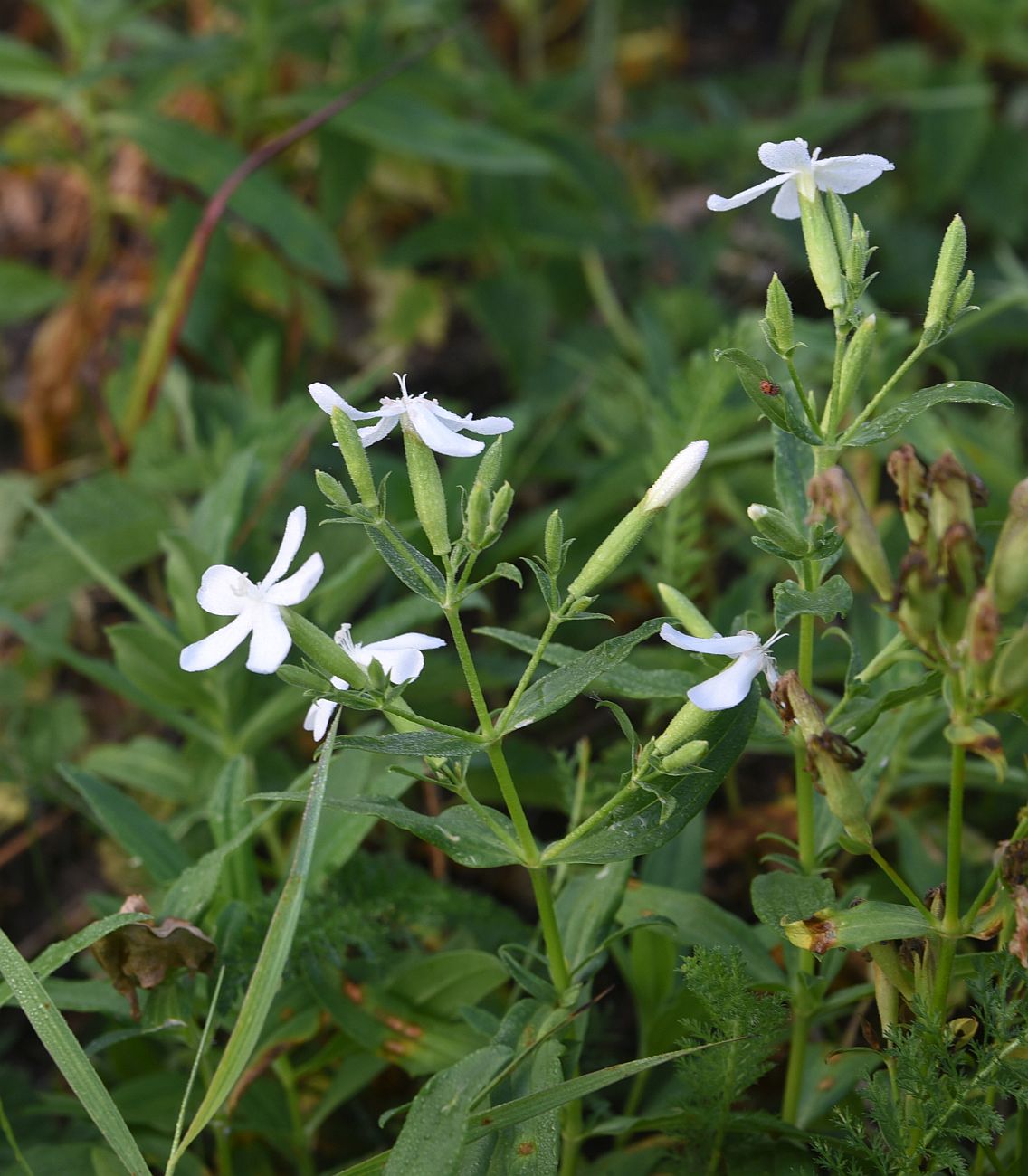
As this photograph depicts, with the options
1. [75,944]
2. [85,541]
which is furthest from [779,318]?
[85,541]

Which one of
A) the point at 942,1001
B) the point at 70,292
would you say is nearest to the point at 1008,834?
the point at 942,1001

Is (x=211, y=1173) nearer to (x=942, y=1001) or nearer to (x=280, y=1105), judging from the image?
(x=280, y=1105)

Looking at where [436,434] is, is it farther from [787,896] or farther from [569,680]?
[787,896]

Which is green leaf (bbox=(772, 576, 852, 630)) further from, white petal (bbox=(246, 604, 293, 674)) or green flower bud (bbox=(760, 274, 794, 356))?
white petal (bbox=(246, 604, 293, 674))

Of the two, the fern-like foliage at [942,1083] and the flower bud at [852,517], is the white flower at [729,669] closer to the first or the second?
the flower bud at [852,517]

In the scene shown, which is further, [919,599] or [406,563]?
[406,563]

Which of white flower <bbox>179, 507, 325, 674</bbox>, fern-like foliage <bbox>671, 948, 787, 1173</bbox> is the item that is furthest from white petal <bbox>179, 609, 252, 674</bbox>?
fern-like foliage <bbox>671, 948, 787, 1173</bbox>
